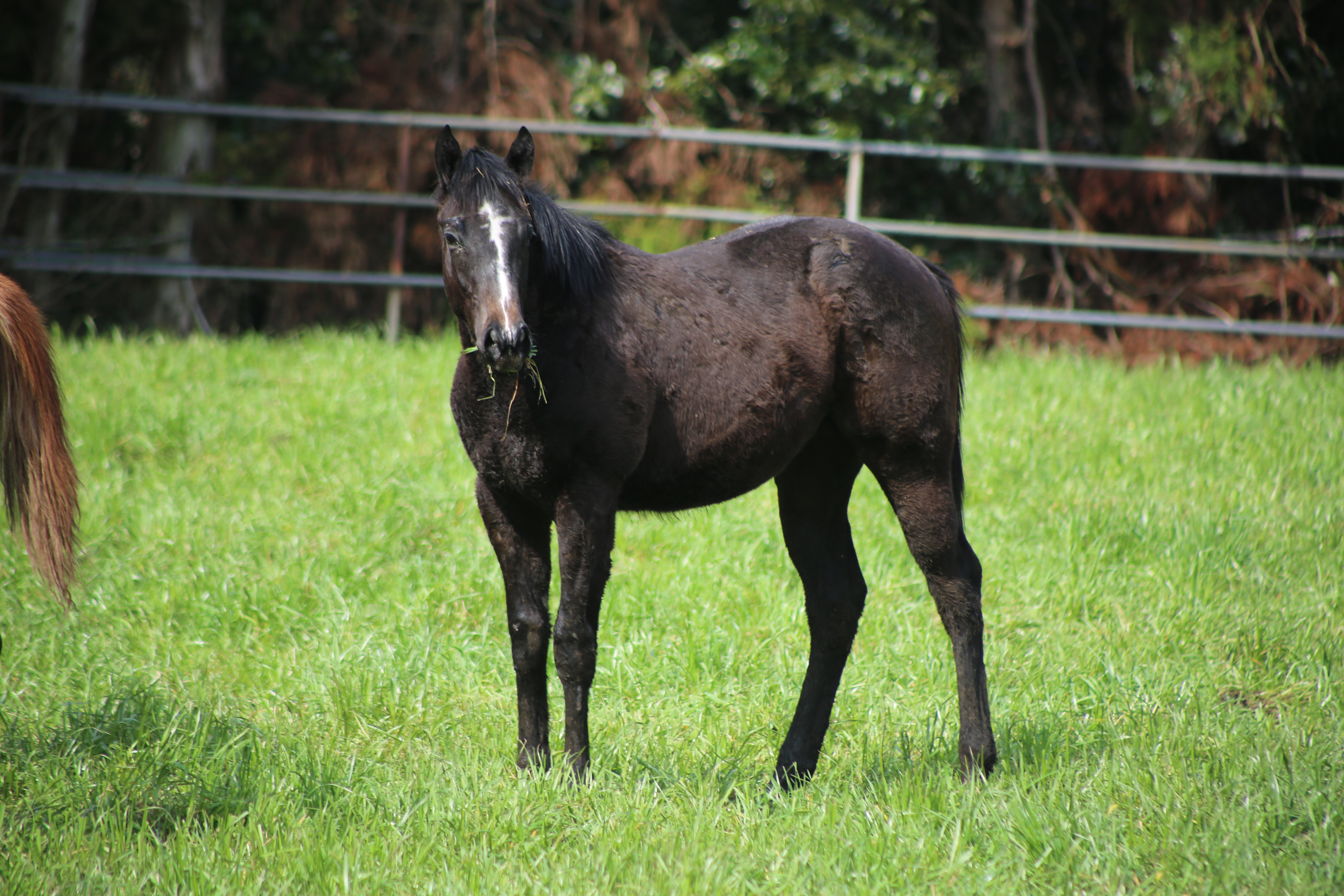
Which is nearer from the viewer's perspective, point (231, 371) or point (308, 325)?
point (231, 371)

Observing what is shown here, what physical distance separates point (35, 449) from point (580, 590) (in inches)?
68.6

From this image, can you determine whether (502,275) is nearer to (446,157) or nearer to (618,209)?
(446,157)

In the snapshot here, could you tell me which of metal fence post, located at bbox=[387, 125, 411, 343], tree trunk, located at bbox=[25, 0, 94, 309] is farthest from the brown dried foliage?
tree trunk, located at bbox=[25, 0, 94, 309]

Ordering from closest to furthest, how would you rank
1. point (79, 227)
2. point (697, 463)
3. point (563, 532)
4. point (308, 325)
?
point (563, 532), point (697, 463), point (79, 227), point (308, 325)

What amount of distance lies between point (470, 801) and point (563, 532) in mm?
815

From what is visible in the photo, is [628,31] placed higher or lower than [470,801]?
higher

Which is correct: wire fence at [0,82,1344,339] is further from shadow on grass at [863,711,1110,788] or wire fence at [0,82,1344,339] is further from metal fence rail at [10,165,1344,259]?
shadow on grass at [863,711,1110,788]

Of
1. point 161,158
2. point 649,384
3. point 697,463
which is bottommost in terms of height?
point 697,463

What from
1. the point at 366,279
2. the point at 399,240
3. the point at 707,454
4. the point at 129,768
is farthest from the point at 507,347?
the point at 399,240

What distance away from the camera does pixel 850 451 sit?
12.0ft

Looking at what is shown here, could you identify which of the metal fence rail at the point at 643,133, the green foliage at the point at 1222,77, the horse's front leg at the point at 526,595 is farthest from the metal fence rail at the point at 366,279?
the horse's front leg at the point at 526,595

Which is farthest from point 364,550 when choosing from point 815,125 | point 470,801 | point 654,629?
point 815,125

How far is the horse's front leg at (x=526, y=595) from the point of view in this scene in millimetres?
3186

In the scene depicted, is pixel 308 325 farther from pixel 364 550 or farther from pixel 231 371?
pixel 364 550
